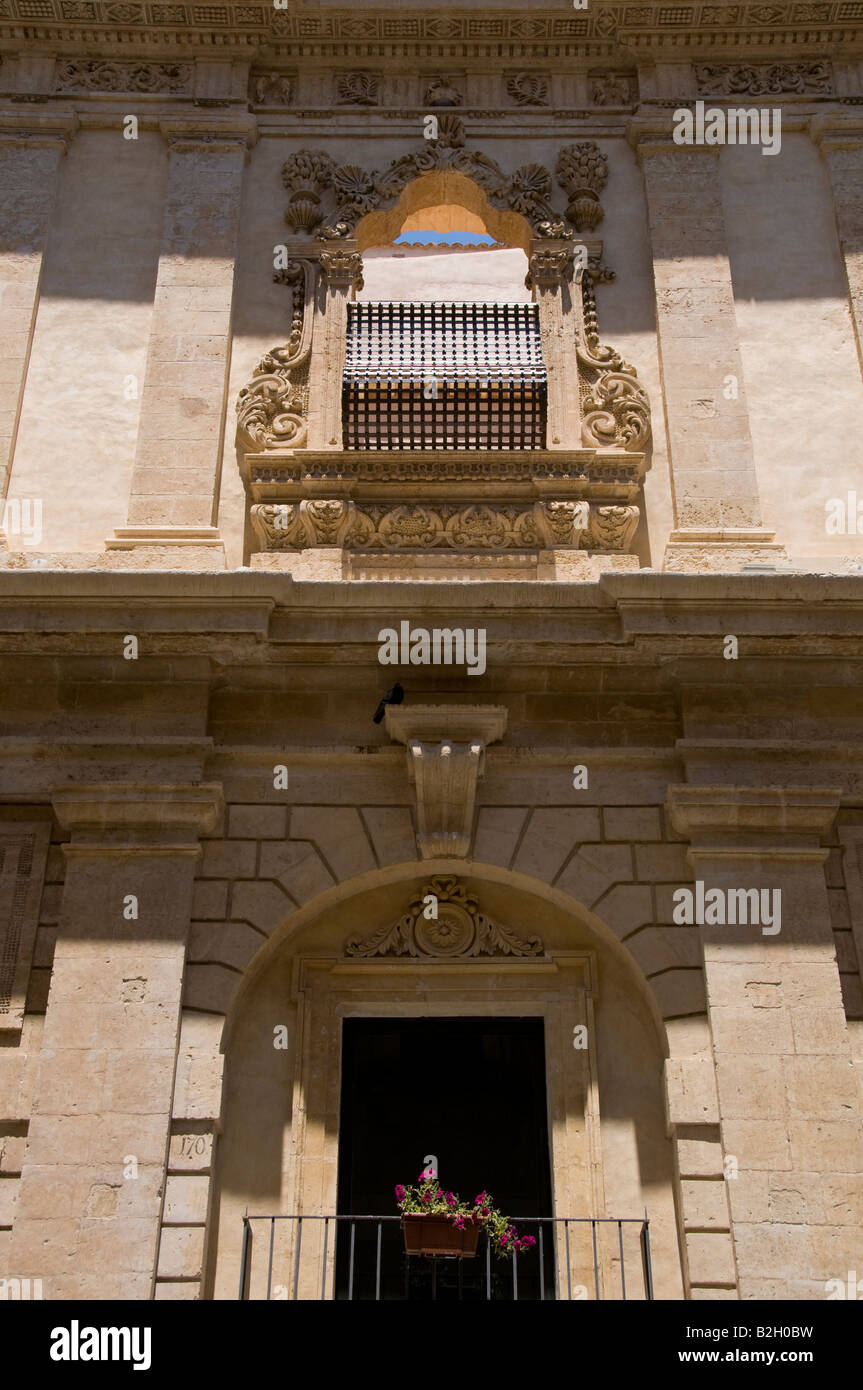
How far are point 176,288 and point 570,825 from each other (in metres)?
5.66

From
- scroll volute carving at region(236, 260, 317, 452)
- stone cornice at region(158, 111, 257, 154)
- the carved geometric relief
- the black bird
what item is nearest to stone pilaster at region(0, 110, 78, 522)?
stone cornice at region(158, 111, 257, 154)

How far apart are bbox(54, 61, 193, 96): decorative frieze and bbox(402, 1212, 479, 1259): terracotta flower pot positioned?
9.86 metres

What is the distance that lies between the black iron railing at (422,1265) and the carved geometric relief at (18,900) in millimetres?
2059

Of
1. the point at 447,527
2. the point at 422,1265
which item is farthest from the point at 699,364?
the point at 422,1265

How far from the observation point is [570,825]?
32.1ft

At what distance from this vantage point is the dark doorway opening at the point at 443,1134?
9000 millimetres

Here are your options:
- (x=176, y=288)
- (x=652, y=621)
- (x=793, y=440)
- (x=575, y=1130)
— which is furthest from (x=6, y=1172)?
(x=793, y=440)

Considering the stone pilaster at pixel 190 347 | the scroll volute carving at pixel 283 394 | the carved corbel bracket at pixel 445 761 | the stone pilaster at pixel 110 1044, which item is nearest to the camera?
the stone pilaster at pixel 110 1044

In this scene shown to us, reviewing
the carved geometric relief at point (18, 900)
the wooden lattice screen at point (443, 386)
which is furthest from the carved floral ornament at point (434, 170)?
the carved geometric relief at point (18, 900)

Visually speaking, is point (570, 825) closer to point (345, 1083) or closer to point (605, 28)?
point (345, 1083)

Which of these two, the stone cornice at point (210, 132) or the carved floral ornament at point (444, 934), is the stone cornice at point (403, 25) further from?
the carved floral ornament at point (444, 934)

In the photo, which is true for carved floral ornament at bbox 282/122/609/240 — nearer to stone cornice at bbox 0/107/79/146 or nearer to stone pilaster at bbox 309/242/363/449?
stone pilaster at bbox 309/242/363/449

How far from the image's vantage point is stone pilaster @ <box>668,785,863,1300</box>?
8211 millimetres
